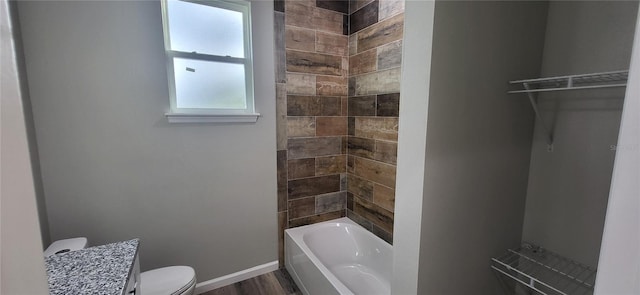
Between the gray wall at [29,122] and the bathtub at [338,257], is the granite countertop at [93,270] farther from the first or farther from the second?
the bathtub at [338,257]

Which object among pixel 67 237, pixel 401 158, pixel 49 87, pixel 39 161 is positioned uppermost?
pixel 49 87

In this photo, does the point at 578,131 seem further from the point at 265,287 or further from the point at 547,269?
the point at 265,287


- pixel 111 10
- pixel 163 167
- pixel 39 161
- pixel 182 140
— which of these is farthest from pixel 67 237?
pixel 111 10

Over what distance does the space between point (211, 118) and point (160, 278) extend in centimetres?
113

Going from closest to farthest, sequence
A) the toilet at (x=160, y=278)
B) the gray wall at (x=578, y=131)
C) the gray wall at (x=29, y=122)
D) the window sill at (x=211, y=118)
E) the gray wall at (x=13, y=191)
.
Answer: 1. the gray wall at (x=13, y=191)
2. the gray wall at (x=578, y=131)
3. the gray wall at (x=29, y=122)
4. the toilet at (x=160, y=278)
5. the window sill at (x=211, y=118)

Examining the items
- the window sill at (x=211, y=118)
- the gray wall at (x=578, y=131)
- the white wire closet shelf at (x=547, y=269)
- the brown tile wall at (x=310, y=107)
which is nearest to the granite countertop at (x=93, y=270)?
the window sill at (x=211, y=118)

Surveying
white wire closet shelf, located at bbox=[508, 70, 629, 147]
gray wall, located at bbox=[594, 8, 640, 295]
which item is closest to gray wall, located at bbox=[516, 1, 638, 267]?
A: white wire closet shelf, located at bbox=[508, 70, 629, 147]

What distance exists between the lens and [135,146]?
178 centimetres

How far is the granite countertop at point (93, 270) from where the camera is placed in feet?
2.90

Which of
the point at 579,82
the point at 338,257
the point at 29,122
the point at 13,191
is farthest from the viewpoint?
the point at 338,257

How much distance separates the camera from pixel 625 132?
0.30 meters

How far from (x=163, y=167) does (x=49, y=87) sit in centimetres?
78

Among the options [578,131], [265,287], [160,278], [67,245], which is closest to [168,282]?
[160,278]

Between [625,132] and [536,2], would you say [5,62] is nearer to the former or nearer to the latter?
[625,132]
